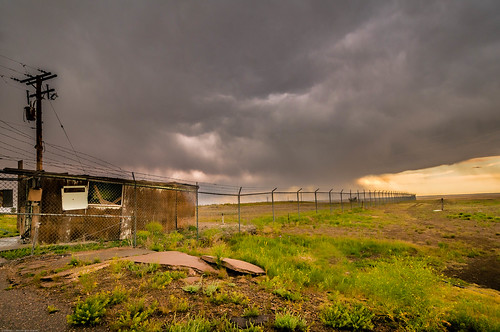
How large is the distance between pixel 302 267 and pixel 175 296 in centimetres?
482

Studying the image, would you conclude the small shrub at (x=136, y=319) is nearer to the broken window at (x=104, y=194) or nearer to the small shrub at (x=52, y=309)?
the small shrub at (x=52, y=309)

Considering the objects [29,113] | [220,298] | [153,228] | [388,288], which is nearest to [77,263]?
[220,298]

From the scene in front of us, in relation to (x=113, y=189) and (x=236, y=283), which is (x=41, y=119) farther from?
(x=236, y=283)

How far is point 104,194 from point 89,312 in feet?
38.9

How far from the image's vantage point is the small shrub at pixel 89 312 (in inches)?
143

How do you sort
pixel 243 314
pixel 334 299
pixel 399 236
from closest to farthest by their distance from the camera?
pixel 243 314 < pixel 334 299 < pixel 399 236

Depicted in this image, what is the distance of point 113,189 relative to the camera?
47.1 ft

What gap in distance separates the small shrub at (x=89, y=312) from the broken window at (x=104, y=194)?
11215mm

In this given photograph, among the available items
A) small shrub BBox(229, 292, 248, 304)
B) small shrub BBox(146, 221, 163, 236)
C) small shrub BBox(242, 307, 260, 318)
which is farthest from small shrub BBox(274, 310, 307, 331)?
small shrub BBox(146, 221, 163, 236)

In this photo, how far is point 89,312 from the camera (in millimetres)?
3770

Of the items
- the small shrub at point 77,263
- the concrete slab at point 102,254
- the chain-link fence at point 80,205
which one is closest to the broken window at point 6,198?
the chain-link fence at point 80,205

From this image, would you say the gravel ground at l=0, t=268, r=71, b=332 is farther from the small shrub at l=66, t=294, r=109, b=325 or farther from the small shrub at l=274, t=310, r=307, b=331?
the small shrub at l=274, t=310, r=307, b=331

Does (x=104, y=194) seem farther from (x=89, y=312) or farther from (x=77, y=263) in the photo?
(x=89, y=312)

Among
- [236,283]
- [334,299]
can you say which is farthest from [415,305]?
[236,283]
